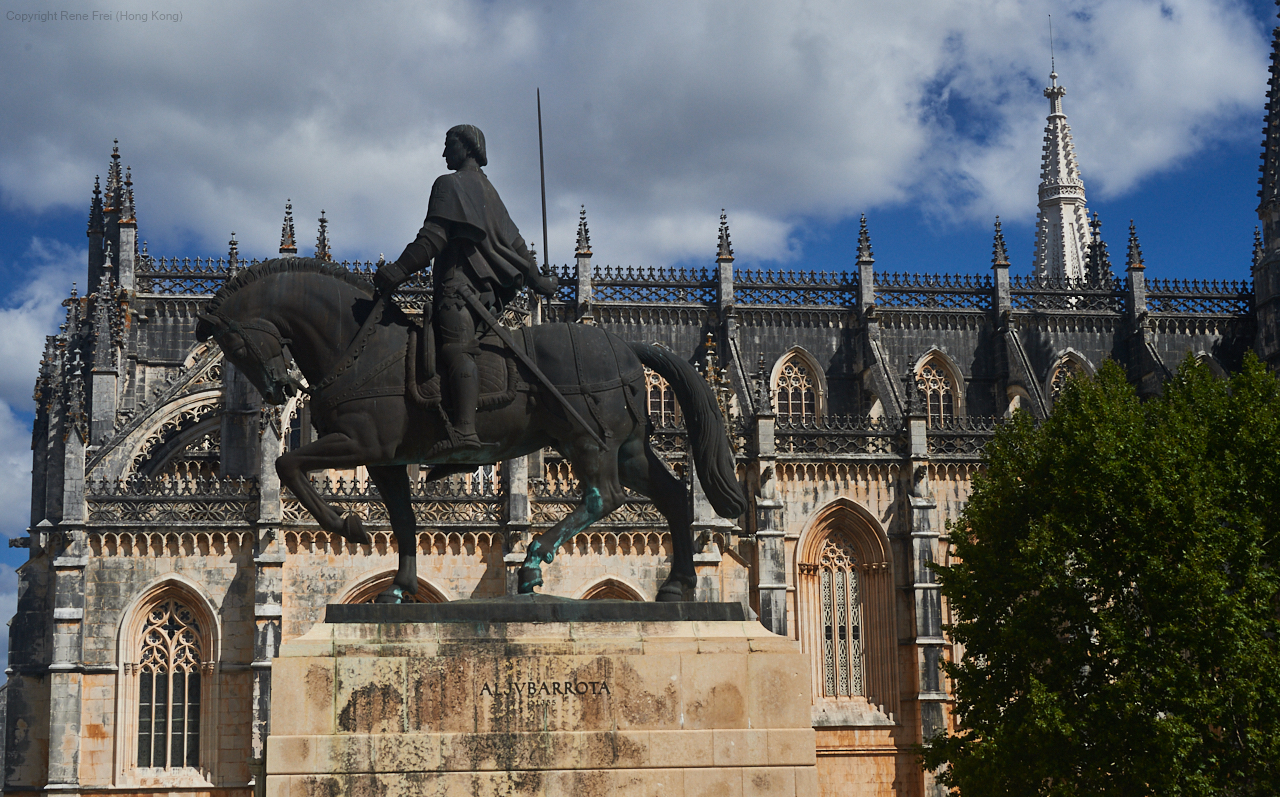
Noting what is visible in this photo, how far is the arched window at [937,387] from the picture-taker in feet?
A: 150

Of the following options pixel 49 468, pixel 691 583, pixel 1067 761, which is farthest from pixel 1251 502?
pixel 49 468

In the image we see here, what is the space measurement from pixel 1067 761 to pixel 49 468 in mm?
27876

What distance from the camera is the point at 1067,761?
862 inches

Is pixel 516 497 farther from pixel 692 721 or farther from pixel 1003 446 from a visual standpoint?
pixel 692 721

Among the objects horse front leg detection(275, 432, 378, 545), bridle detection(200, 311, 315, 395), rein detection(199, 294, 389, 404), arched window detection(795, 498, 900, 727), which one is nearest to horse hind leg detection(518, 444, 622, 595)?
horse front leg detection(275, 432, 378, 545)

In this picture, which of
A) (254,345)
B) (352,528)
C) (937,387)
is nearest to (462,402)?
(352,528)

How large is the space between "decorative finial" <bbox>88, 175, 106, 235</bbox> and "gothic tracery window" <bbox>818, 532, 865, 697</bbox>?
87.2 feet

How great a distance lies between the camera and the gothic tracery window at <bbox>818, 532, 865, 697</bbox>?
36.7m

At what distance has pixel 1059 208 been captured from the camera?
67.7 m

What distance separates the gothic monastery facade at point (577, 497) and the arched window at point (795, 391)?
3.0 inches

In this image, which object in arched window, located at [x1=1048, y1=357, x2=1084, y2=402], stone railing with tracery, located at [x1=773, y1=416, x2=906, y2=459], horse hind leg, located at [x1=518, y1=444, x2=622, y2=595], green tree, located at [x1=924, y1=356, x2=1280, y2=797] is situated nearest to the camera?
horse hind leg, located at [x1=518, y1=444, x2=622, y2=595]

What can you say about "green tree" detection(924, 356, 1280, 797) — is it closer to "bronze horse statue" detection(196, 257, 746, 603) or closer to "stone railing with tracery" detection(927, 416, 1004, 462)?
"stone railing with tracery" detection(927, 416, 1004, 462)

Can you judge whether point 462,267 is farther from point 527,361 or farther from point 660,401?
point 660,401

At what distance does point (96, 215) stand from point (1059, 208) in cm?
4467
